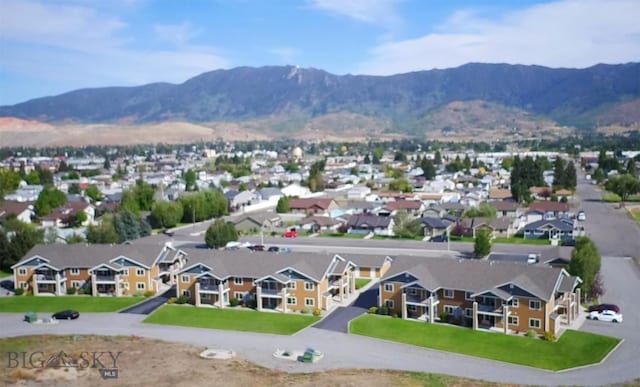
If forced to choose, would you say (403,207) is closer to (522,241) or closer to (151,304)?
(522,241)

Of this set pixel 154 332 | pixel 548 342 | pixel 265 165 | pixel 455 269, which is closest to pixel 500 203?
pixel 455 269

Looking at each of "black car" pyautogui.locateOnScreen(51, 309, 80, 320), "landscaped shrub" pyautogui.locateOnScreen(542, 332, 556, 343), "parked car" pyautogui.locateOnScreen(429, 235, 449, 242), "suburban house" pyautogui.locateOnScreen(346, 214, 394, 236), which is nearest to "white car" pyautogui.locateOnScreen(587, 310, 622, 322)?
"landscaped shrub" pyautogui.locateOnScreen(542, 332, 556, 343)

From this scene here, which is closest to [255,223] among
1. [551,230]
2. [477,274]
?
[551,230]

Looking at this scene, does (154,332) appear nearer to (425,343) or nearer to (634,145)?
(425,343)

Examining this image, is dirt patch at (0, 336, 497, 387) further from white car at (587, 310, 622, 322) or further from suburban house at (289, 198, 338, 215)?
suburban house at (289, 198, 338, 215)

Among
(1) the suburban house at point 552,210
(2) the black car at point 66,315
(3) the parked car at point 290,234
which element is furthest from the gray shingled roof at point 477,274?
(1) the suburban house at point 552,210
